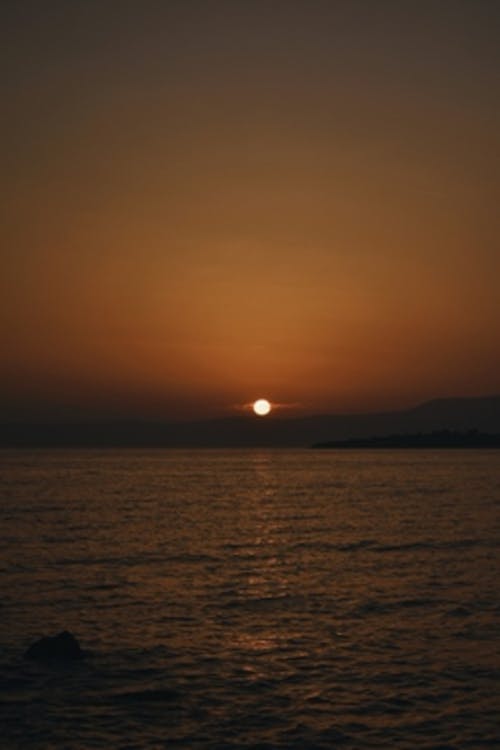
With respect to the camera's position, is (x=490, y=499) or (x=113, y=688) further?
(x=490, y=499)

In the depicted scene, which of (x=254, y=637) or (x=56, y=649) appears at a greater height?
A: (x=56, y=649)

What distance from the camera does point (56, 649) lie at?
21.5m

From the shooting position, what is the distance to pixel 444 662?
21406 mm

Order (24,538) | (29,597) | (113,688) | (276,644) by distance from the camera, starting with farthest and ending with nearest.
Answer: (24,538) → (29,597) → (276,644) → (113,688)

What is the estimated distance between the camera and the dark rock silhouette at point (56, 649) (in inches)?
843

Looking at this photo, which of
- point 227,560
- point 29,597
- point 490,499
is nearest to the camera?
point 29,597

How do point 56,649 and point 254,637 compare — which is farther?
point 254,637

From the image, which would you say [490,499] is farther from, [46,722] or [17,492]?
[46,722]

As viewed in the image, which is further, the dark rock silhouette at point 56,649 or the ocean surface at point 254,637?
the dark rock silhouette at point 56,649

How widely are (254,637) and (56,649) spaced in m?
6.12

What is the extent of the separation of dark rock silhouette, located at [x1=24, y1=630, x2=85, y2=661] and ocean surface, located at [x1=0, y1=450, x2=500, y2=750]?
0.36 meters

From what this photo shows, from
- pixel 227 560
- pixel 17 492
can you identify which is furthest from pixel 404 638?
pixel 17 492

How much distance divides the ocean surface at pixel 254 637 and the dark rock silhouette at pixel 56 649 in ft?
1.19

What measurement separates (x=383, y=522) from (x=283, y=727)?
1781 inches
